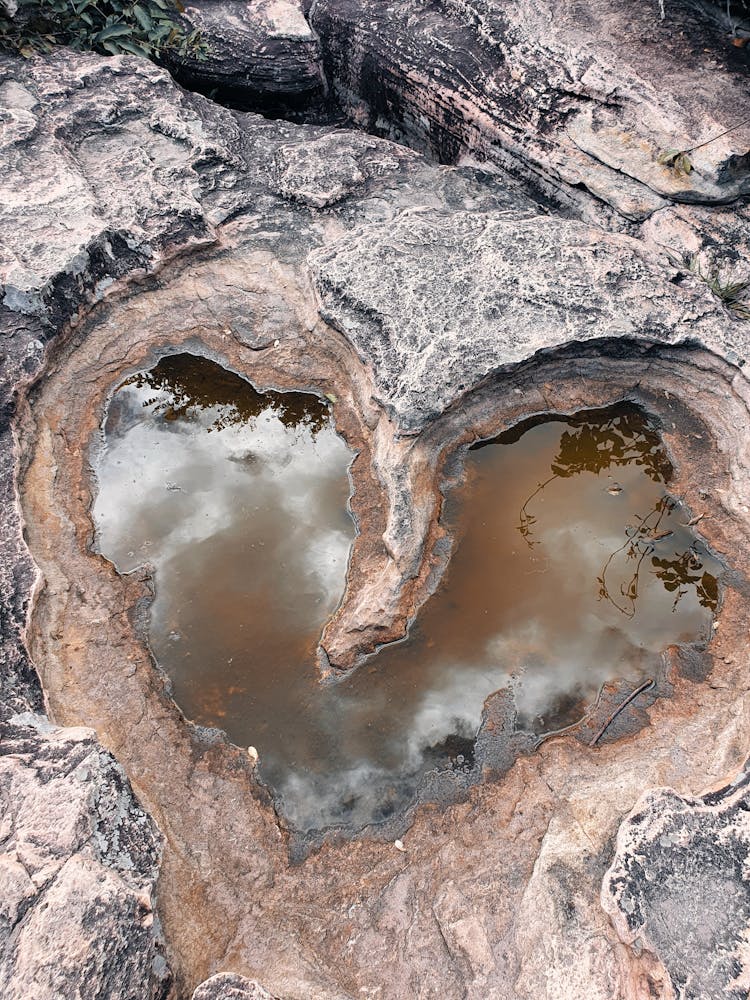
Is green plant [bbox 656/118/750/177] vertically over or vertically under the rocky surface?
over

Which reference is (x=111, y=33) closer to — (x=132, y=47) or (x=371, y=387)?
(x=132, y=47)

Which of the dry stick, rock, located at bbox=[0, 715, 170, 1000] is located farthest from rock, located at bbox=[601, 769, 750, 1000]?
rock, located at bbox=[0, 715, 170, 1000]

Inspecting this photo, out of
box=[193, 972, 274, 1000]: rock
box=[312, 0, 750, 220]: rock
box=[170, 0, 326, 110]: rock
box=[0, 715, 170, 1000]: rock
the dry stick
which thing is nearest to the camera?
box=[0, 715, 170, 1000]: rock

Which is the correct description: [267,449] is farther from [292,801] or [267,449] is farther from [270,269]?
[292,801]

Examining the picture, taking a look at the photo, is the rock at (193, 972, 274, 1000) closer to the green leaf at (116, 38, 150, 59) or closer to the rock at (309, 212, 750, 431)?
the rock at (309, 212, 750, 431)

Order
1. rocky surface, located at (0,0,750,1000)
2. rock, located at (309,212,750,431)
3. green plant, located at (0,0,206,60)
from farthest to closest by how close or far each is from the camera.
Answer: green plant, located at (0,0,206,60) → rock, located at (309,212,750,431) → rocky surface, located at (0,0,750,1000)

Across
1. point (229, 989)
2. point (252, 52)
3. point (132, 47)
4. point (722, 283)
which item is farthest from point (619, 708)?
point (132, 47)

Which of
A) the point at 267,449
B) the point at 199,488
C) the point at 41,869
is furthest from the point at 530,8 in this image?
the point at 41,869
